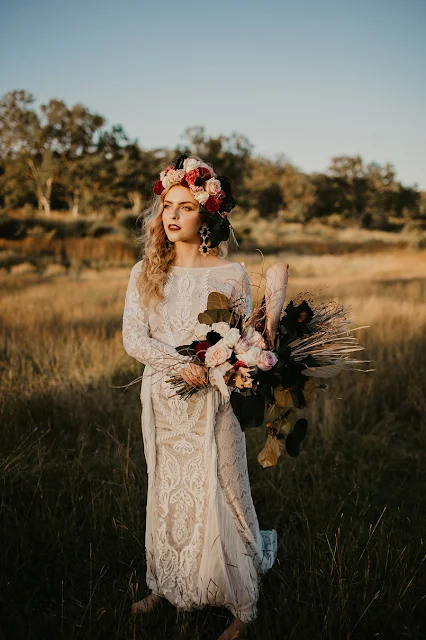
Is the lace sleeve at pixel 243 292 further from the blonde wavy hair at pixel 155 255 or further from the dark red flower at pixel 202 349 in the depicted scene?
the dark red flower at pixel 202 349

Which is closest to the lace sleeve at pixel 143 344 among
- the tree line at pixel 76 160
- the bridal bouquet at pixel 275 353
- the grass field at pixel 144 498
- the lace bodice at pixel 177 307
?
the lace bodice at pixel 177 307

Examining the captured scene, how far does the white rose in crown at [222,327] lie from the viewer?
2.05 meters

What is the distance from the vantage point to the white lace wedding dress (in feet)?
8.23

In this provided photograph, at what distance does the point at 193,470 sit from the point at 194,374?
→ 2.12ft

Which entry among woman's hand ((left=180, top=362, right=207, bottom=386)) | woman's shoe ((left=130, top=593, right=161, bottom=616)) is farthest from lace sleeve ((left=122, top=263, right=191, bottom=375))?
woman's shoe ((left=130, top=593, right=161, bottom=616))

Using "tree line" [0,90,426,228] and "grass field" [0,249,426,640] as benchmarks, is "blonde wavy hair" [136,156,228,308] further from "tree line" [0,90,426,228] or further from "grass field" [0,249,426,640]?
"tree line" [0,90,426,228]

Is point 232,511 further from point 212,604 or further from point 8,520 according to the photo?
point 8,520

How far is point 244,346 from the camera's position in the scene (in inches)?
77.6

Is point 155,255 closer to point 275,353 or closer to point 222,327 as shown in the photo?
point 222,327

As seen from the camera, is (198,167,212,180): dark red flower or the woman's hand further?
(198,167,212,180): dark red flower

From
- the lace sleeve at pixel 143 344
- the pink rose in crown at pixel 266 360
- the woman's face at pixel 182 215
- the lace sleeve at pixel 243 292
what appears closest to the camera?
the pink rose in crown at pixel 266 360

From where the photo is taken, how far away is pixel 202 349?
2.10 metres

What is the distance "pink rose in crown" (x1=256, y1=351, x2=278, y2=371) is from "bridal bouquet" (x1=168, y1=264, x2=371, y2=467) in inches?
1.7

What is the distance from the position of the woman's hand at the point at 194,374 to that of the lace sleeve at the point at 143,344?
0.14 metres
